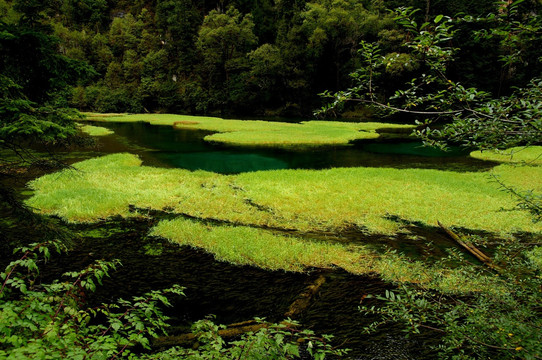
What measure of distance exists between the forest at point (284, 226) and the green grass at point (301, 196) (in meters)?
0.14

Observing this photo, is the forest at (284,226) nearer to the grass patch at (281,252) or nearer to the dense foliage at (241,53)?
the grass patch at (281,252)

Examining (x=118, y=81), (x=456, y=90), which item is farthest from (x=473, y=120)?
(x=118, y=81)

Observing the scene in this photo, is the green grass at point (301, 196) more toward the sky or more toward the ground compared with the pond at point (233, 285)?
more toward the sky

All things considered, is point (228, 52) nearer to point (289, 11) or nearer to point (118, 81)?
point (289, 11)

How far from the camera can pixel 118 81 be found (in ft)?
325

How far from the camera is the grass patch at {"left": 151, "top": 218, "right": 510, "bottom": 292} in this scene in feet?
33.3

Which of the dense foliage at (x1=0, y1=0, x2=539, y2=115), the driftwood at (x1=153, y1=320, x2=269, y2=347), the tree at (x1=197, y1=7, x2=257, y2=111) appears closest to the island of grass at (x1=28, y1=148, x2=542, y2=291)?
the driftwood at (x1=153, y1=320, x2=269, y2=347)

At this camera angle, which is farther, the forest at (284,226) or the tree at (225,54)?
the tree at (225,54)

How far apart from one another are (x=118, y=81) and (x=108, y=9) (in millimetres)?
41267

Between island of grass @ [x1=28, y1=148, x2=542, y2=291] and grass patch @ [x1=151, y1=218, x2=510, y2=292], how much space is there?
4 centimetres

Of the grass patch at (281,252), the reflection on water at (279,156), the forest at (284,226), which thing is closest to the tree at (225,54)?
the forest at (284,226)

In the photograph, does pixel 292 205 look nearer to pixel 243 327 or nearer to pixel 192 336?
pixel 243 327

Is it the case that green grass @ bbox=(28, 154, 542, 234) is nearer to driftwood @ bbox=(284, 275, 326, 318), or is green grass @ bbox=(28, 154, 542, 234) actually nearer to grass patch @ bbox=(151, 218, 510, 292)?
grass patch @ bbox=(151, 218, 510, 292)

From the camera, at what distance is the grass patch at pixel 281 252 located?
33.3ft
